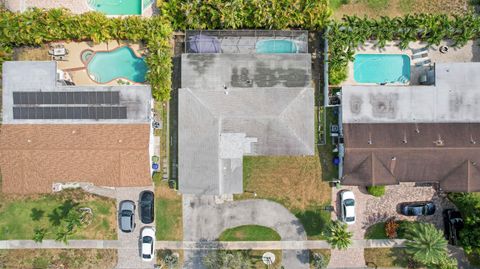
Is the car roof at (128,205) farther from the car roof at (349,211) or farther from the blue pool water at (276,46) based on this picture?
the car roof at (349,211)

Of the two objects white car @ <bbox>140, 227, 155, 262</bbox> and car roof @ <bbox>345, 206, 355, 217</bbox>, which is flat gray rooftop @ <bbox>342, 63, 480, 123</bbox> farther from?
white car @ <bbox>140, 227, 155, 262</bbox>

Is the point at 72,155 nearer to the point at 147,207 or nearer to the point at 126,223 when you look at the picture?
the point at 126,223

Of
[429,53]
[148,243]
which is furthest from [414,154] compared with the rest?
Answer: [148,243]

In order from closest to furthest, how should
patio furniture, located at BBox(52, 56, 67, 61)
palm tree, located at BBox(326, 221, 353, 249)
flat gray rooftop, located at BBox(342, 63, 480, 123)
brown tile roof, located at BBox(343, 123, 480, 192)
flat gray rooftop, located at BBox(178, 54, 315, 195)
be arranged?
palm tree, located at BBox(326, 221, 353, 249) < brown tile roof, located at BBox(343, 123, 480, 192) < flat gray rooftop, located at BBox(178, 54, 315, 195) < flat gray rooftop, located at BBox(342, 63, 480, 123) < patio furniture, located at BBox(52, 56, 67, 61)

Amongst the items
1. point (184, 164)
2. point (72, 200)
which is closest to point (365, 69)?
point (184, 164)

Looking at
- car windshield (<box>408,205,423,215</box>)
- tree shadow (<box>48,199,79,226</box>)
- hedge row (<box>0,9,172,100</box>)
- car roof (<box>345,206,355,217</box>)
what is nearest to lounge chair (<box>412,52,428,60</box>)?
car windshield (<box>408,205,423,215</box>)

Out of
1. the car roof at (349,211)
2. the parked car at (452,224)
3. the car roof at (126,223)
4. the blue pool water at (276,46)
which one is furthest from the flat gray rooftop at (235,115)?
the parked car at (452,224)

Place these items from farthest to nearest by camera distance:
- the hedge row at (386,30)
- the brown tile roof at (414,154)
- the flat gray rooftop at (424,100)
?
the flat gray rooftop at (424,100) < the hedge row at (386,30) < the brown tile roof at (414,154)

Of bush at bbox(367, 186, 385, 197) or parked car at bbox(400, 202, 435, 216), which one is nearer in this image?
bush at bbox(367, 186, 385, 197)
